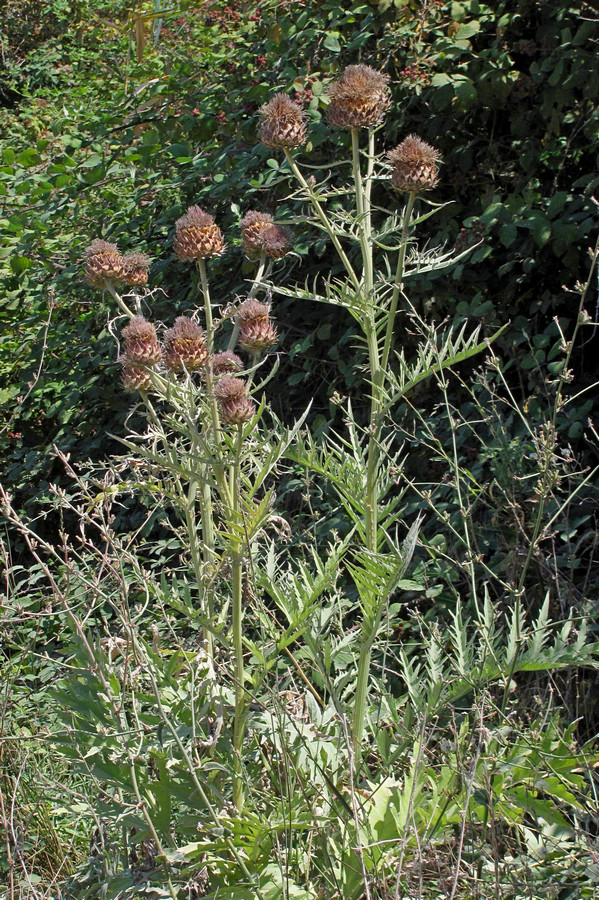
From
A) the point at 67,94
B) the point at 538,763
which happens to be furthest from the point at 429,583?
the point at 67,94

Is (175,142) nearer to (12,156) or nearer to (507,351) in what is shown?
(12,156)

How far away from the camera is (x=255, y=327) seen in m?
1.88

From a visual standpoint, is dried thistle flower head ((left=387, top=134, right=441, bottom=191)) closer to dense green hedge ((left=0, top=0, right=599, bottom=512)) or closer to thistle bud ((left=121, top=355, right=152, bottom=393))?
thistle bud ((left=121, top=355, right=152, bottom=393))

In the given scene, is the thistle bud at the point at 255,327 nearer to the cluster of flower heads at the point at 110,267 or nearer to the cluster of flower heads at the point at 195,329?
the cluster of flower heads at the point at 195,329

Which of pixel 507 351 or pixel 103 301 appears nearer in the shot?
pixel 507 351

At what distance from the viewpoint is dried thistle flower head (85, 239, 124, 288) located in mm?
→ 1999

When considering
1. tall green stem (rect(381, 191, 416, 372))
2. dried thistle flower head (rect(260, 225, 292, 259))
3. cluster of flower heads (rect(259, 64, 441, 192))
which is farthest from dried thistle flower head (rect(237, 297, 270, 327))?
cluster of flower heads (rect(259, 64, 441, 192))

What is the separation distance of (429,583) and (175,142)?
268cm

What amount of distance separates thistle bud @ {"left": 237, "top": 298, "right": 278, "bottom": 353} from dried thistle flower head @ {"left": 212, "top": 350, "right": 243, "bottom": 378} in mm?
47

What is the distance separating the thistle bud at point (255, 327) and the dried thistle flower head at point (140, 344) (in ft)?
0.64

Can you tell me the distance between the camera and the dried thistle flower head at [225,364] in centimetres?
191

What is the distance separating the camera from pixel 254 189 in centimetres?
353

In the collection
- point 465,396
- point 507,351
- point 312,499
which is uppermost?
point 507,351

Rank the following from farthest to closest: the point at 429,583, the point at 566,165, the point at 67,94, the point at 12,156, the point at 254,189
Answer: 1. the point at 67,94
2. the point at 12,156
3. the point at 254,189
4. the point at 566,165
5. the point at 429,583
